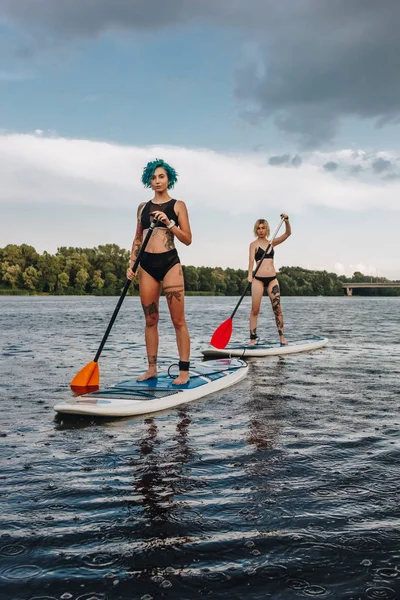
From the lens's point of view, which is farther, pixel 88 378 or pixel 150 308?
pixel 150 308

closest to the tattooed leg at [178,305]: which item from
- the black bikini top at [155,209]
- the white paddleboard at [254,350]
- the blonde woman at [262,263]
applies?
the black bikini top at [155,209]

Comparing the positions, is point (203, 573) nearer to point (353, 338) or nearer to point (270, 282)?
point (270, 282)

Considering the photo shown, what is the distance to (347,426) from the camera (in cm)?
606

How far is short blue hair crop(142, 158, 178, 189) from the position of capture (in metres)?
7.83

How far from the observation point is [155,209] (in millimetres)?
7750

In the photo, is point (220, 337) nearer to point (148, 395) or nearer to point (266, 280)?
→ point (266, 280)

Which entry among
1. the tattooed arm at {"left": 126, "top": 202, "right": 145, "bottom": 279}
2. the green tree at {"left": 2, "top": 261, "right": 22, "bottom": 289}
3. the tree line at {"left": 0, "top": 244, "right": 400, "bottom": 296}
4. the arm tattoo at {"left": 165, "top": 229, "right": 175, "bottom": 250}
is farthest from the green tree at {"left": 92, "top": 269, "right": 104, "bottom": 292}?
the arm tattoo at {"left": 165, "top": 229, "right": 175, "bottom": 250}

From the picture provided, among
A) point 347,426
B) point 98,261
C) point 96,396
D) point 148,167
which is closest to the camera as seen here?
point 347,426

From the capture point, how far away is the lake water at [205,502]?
2.85 m

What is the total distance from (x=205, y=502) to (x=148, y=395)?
3293 millimetres

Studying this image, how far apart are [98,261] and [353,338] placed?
12692cm

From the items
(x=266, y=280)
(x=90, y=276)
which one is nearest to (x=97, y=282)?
(x=90, y=276)

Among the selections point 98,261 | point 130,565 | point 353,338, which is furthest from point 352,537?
point 98,261

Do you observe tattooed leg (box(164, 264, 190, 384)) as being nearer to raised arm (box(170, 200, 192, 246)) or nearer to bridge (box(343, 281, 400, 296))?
raised arm (box(170, 200, 192, 246))
